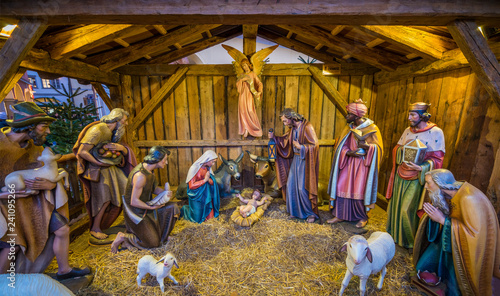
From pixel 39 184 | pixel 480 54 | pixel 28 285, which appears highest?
pixel 480 54

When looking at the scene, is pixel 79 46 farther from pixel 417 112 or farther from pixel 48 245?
pixel 417 112

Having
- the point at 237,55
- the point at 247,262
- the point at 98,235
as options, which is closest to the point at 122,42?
the point at 237,55

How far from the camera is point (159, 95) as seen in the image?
473 cm

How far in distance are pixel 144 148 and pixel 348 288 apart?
493cm

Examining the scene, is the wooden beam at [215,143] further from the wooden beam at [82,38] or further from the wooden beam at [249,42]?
the wooden beam at [82,38]

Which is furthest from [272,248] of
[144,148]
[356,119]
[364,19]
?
[144,148]

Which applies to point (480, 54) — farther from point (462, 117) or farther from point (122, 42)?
point (122, 42)

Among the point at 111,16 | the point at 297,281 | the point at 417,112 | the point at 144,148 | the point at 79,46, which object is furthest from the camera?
the point at 144,148

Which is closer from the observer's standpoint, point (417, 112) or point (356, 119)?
point (417, 112)

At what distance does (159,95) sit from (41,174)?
9.97 feet

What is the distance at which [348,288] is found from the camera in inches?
92.0

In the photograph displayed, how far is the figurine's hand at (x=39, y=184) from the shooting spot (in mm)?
2031

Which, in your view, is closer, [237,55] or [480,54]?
[480,54]

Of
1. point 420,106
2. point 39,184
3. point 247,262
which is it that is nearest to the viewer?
point 39,184
